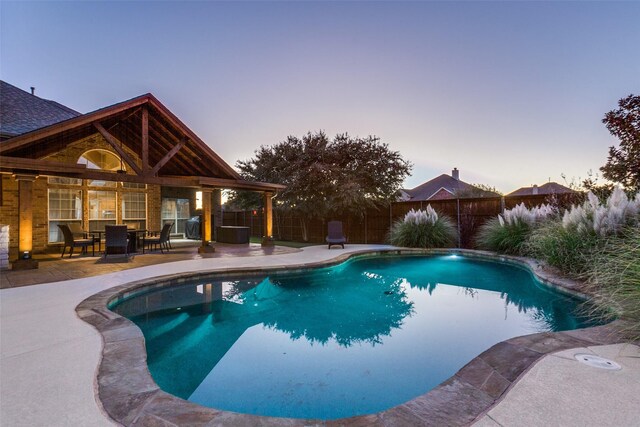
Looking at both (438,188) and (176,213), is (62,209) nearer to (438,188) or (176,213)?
(176,213)

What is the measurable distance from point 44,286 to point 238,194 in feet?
33.1

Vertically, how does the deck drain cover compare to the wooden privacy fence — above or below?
below

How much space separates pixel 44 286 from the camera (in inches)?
199

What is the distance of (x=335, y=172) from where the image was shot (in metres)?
12.2

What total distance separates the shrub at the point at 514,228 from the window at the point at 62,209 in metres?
13.9

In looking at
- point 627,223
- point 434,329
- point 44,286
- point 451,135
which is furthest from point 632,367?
point 451,135

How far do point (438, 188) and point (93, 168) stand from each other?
29313 mm

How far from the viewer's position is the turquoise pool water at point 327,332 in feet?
8.30

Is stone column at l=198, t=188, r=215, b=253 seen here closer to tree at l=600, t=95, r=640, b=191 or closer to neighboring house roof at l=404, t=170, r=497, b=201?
tree at l=600, t=95, r=640, b=191

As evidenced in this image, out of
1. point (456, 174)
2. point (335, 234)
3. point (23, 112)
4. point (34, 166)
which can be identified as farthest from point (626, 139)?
point (456, 174)

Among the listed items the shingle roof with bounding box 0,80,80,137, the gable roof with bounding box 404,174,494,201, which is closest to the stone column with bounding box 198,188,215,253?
the shingle roof with bounding box 0,80,80,137

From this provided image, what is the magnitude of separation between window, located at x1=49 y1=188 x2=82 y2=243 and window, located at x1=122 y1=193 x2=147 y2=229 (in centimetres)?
138

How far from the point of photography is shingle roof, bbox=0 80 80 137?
28.2 feet

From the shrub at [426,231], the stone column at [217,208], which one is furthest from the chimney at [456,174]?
the stone column at [217,208]
